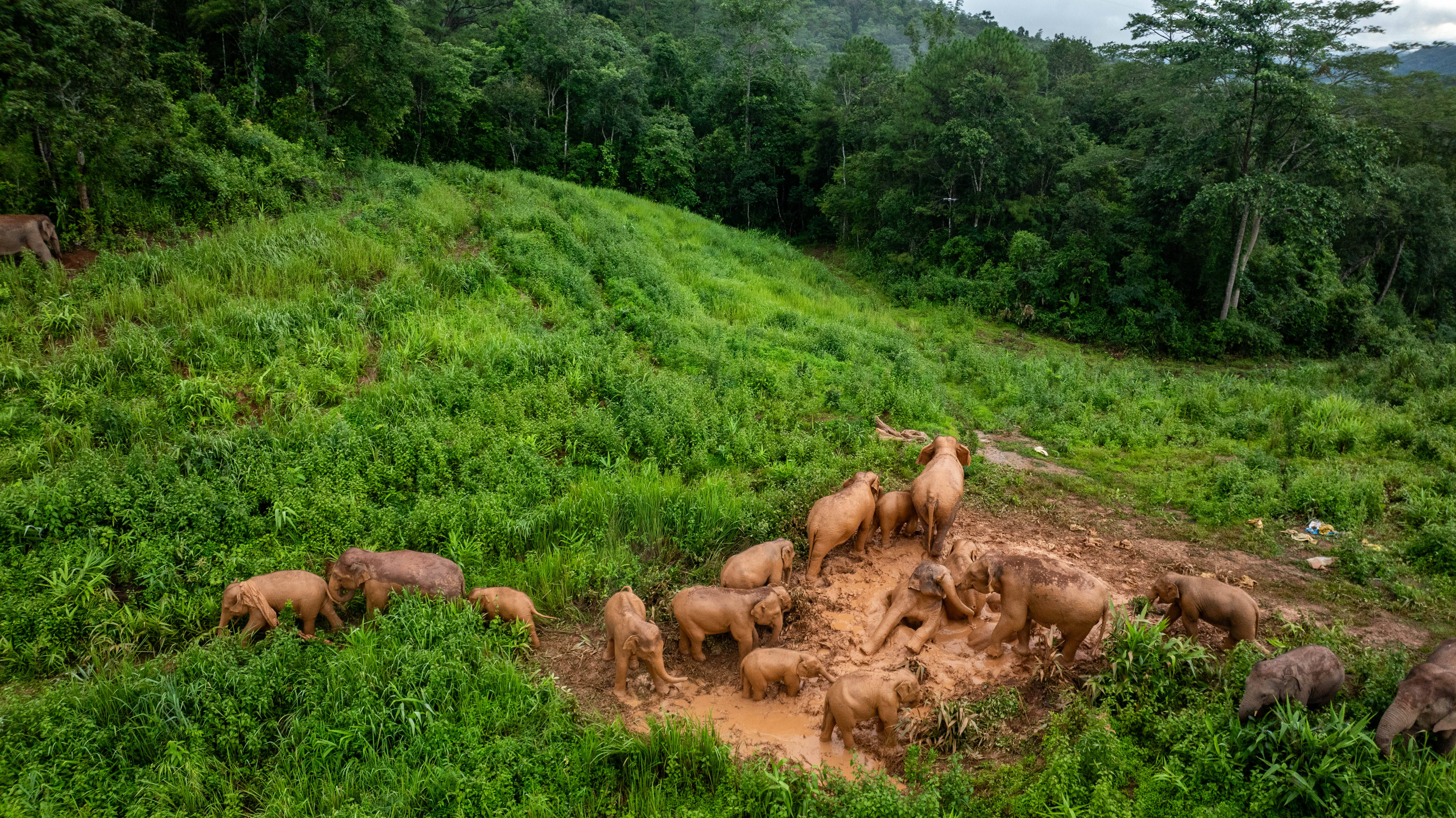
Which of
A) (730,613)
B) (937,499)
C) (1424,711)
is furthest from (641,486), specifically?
(1424,711)

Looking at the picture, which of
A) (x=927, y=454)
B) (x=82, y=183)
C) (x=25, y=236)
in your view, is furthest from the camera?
(x=82, y=183)

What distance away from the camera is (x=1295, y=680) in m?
4.79

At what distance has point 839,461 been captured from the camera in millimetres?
9305

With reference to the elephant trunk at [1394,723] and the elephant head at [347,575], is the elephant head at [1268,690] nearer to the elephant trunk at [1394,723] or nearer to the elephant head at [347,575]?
the elephant trunk at [1394,723]

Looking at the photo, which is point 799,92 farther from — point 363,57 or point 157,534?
point 157,534

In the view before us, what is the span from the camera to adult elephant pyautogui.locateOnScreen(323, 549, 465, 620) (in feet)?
20.7

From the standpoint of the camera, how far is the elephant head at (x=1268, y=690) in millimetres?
4785

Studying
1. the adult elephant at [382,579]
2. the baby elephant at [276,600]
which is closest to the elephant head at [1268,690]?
the adult elephant at [382,579]

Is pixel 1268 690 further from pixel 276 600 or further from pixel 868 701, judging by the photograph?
pixel 276 600

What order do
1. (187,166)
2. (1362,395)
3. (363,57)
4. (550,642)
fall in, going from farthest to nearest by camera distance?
(363,57)
(1362,395)
(187,166)
(550,642)

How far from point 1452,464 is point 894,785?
10520mm

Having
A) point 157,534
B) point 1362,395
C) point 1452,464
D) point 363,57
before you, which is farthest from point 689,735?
point 363,57

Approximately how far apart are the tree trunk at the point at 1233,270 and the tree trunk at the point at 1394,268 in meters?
7.46

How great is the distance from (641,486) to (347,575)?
323 centimetres
